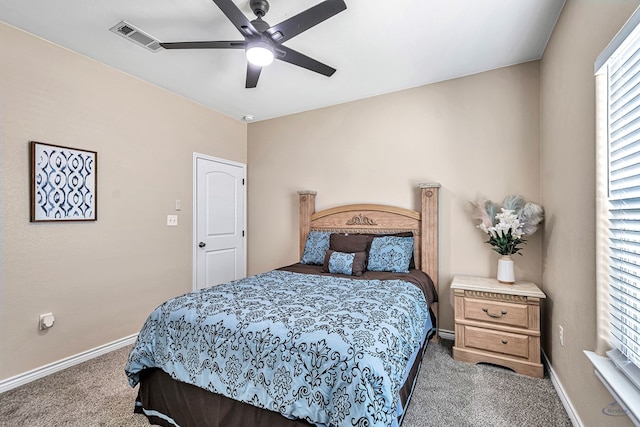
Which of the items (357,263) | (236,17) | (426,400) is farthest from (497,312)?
(236,17)

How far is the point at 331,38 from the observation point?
94.2 inches

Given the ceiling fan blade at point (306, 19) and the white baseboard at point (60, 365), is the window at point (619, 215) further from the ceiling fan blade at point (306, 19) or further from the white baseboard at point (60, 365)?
the white baseboard at point (60, 365)

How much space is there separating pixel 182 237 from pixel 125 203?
750mm

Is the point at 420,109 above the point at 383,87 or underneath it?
underneath

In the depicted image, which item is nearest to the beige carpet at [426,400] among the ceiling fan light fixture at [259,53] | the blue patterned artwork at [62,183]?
the blue patterned artwork at [62,183]

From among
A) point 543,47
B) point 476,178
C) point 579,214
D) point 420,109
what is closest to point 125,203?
point 420,109

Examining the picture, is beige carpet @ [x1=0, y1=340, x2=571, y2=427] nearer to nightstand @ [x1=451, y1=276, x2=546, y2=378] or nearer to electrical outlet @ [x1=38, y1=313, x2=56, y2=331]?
nightstand @ [x1=451, y1=276, x2=546, y2=378]

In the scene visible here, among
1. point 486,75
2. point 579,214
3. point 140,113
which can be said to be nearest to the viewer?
point 579,214

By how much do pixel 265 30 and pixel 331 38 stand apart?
0.70 metres

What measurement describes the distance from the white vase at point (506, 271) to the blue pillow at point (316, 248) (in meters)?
1.66

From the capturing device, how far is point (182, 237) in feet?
11.7

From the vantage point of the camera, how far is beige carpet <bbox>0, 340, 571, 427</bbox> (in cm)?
183

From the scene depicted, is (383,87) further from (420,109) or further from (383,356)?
(383,356)

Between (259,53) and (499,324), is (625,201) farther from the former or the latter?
(259,53)
